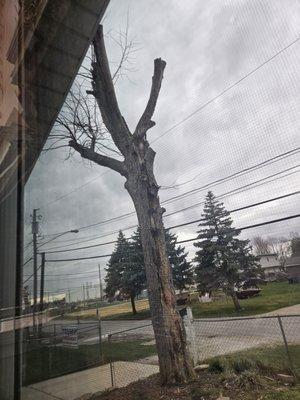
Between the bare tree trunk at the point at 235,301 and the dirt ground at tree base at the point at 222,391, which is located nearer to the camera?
the dirt ground at tree base at the point at 222,391

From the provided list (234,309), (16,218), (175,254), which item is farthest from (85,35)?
(234,309)

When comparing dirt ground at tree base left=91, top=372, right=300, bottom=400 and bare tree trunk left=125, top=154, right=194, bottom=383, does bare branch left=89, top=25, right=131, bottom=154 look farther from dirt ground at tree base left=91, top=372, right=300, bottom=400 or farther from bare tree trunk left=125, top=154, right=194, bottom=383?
dirt ground at tree base left=91, top=372, right=300, bottom=400

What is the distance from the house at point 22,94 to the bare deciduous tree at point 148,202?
1.00m

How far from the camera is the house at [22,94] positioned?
0.58 meters

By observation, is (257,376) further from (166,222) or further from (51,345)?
(51,345)

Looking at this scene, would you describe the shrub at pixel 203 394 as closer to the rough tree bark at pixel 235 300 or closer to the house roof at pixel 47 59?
the house roof at pixel 47 59

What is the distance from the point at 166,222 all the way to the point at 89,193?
1.37 m

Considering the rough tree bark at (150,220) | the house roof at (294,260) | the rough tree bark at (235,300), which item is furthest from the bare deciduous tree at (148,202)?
the rough tree bark at (235,300)

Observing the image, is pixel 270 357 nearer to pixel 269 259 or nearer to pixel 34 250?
pixel 269 259

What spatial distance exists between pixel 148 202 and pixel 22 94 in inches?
59.1

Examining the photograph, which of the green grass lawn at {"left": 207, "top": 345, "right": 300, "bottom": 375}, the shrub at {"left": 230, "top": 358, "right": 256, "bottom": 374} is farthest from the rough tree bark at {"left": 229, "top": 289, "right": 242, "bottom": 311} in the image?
the shrub at {"left": 230, "top": 358, "right": 256, "bottom": 374}

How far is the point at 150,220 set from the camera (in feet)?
7.09

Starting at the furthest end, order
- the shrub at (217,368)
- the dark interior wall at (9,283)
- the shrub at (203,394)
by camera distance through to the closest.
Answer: the shrub at (217,368) → the shrub at (203,394) → the dark interior wall at (9,283)

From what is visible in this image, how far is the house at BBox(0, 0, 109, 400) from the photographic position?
58 cm
